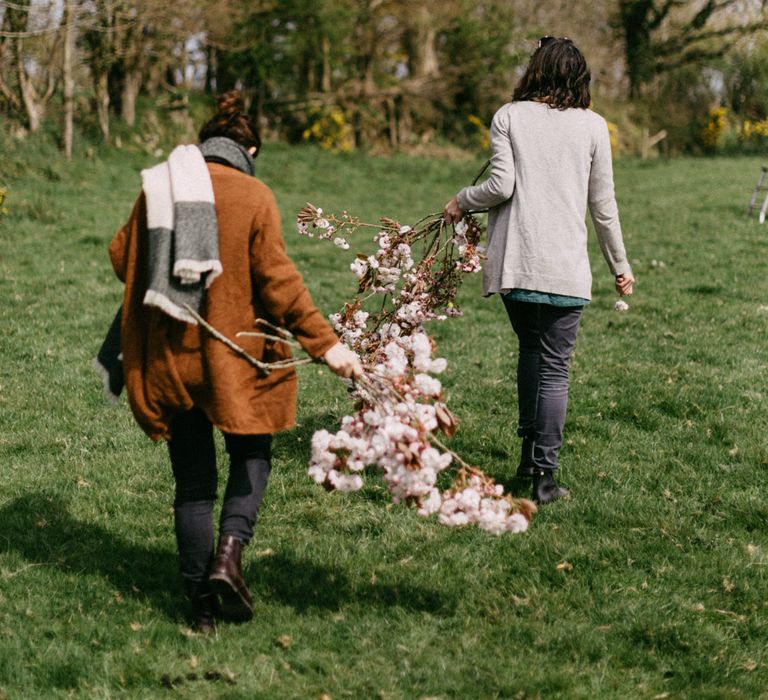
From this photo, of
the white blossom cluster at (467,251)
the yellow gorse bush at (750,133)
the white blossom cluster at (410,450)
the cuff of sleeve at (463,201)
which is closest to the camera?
the white blossom cluster at (410,450)

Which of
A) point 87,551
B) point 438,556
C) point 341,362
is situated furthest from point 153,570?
point 341,362

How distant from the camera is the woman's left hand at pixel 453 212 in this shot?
4.66 metres

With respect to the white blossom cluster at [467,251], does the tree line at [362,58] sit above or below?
above

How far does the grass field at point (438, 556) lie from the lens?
339 cm

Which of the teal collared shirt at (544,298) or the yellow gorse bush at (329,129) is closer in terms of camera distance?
the teal collared shirt at (544,298)

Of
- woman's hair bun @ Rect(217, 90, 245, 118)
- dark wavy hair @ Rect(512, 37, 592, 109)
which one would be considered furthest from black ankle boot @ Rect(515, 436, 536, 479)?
woman's hair bun @ Rect(217, 90, 245, 118)

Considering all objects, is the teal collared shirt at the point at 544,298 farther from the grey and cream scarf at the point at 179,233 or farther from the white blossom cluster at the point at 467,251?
the grey and cream scarf at the point at 179,233

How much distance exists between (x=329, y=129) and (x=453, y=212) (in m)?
21.2

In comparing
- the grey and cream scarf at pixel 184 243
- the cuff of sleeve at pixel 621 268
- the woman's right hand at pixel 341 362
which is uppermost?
the grey and cream scarf at pixel 184 243

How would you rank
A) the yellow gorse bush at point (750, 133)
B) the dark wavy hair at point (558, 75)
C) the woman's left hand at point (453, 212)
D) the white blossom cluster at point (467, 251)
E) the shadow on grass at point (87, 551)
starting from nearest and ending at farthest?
the shadow on grass at point (87, 551), the dark wavy hair at point (558, 75), the woman's left hand at point (453, 212), the white blossom cluster at point (467, 251), the yellow gorse bush at point (750, 133)

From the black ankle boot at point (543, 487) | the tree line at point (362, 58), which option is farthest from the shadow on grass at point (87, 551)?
the tree line at point (362, 58)

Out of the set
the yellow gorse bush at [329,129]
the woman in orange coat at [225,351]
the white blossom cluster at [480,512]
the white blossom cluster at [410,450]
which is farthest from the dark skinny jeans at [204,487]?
the yellow gorse bush at [329,129]

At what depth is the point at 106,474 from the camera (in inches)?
204

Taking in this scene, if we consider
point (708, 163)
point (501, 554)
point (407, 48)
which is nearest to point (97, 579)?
point (501, 554)
